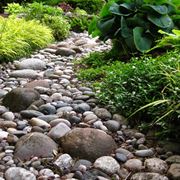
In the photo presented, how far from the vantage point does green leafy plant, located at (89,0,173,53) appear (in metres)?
4.70

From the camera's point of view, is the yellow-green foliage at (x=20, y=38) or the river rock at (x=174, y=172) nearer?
the river rock at (x=174, y=172)

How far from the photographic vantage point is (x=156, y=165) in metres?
2.65

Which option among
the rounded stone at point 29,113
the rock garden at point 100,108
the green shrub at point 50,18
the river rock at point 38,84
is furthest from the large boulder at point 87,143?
the green shrub at point 50,18

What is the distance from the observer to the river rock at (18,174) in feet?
8.05

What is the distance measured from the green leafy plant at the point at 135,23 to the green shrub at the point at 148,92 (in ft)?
3.55

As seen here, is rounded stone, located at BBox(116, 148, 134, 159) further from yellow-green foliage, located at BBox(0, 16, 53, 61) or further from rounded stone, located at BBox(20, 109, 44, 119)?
yellow-green foliage, located at BBox(0, 16, 53, 61)

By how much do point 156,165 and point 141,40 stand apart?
7.57ft

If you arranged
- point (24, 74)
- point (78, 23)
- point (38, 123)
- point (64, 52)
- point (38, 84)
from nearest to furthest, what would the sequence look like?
point (38, 123) → point (38, 84) → point (24, 74) → point (64, 52) → point (78, 23)

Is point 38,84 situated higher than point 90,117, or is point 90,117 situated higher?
point 90,117

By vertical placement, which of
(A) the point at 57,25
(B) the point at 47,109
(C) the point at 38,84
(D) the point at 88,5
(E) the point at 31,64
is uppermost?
(B) the point at 47,109

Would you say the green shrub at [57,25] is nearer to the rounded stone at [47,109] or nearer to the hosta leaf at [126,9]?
the hosta leaf at [126,9]

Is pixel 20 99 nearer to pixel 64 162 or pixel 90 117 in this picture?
pixel 90 117

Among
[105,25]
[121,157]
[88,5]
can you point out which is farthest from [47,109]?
[88,5]

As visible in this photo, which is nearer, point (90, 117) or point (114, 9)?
point (90, 117)
